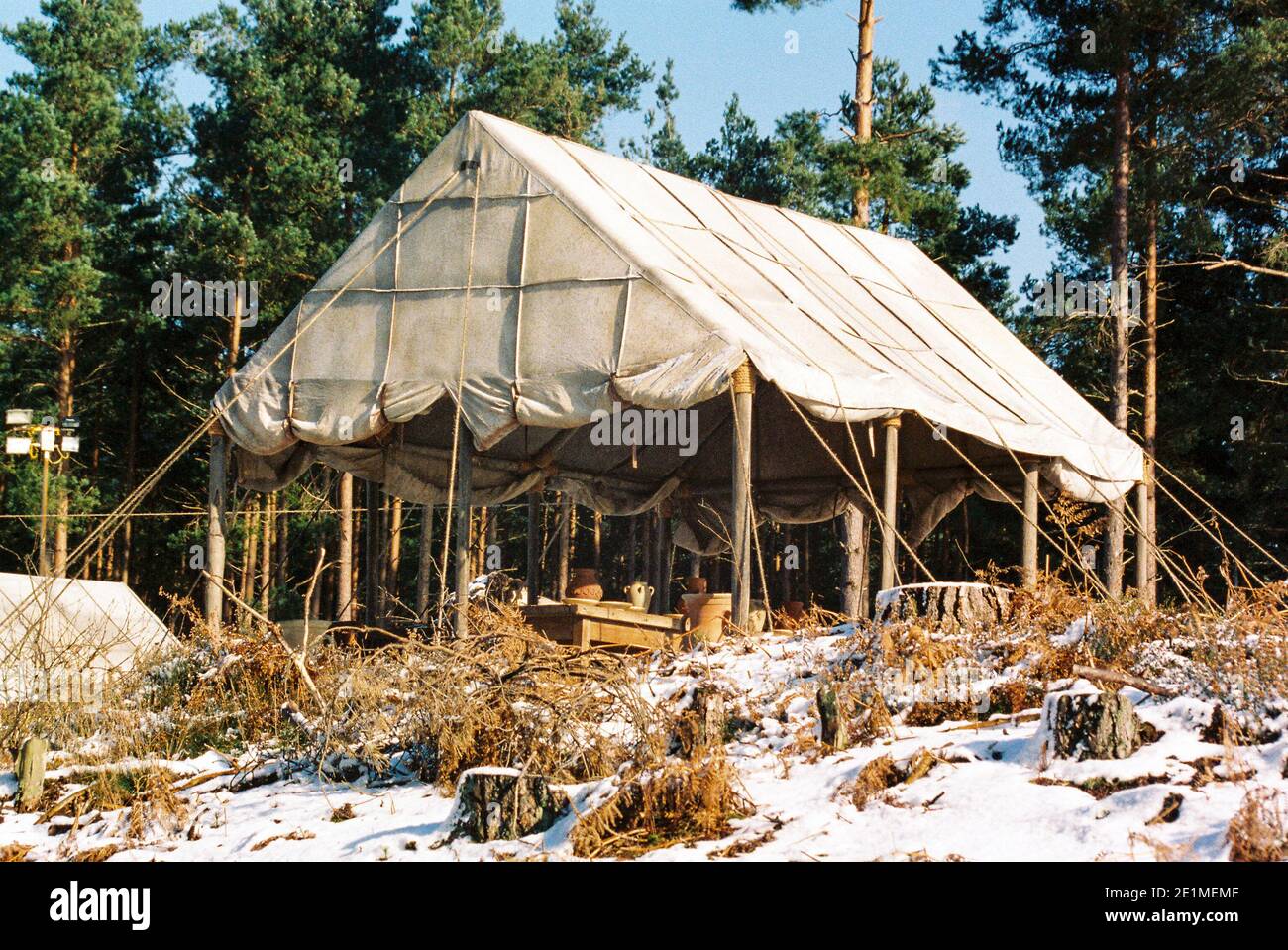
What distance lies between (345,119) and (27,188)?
7254 millimetres

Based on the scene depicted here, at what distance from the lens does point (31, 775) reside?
27.8 ft

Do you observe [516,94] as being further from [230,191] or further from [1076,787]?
[1076,787]

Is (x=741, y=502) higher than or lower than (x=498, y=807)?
higher

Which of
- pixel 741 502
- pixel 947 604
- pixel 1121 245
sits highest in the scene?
pixel 1121 245

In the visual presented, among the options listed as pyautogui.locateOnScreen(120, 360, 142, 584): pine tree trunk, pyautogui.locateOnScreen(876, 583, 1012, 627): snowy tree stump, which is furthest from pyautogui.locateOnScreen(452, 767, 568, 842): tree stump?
pyautogui.locateOnScreen(120, 360, 142, 584): pine tree trunk

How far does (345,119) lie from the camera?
1325 inches

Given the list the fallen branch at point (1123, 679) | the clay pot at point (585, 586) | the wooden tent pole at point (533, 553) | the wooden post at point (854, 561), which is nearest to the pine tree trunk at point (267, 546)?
the wooden tent pole at point (533, 553)

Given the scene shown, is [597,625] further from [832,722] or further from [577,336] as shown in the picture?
[832,722]

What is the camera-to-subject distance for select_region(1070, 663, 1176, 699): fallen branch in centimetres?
698

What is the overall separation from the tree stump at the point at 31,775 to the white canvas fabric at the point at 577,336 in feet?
18.5

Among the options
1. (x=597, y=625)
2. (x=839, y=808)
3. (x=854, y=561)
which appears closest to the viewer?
(x=839, y=808)

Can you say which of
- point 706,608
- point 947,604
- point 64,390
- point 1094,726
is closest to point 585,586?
point 706,608

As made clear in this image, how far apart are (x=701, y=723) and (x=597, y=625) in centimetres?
681
